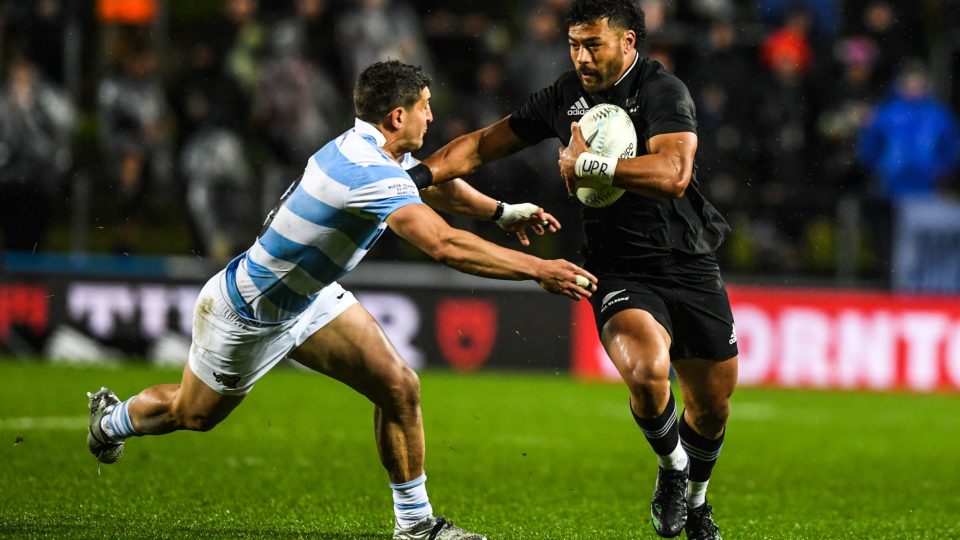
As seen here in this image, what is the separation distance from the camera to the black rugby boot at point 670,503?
665 cm

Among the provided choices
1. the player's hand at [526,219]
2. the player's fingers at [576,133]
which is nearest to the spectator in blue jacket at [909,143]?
the player's hand at [526,219]

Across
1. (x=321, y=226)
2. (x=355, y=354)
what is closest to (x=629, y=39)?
(x=321, y=226)

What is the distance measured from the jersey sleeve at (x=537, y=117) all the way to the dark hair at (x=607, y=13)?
0.46 metres

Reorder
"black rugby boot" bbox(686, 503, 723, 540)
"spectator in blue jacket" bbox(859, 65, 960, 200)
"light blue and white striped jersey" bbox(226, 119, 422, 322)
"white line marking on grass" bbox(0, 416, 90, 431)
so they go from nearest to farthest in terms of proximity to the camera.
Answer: "light blue and white striped jersey" bbox(226, 119, 422, 322), "black rugby boot" bbox(686, 503, 723, 540), "white line marking on grass" bbox(0, 416, 90, 431), "spectator in blue jacket" bbox(859, 65, 960, 200)

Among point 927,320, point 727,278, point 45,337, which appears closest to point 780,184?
point 727,278

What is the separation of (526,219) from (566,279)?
1267 mm

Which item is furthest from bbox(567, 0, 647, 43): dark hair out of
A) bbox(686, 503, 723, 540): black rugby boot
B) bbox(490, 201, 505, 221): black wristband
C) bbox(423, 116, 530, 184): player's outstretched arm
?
bbox(686, 503, 723, 540): black rugby boot

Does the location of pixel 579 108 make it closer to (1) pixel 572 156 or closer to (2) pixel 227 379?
(1) pixel 572 156

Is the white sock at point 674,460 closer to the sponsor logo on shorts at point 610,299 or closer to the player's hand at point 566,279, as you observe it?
the sponsor logo on shorts at point 610,299

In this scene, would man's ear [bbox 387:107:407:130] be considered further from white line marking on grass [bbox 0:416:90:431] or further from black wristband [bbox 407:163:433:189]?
white line marking on grass [bbox 0:416:90:431]

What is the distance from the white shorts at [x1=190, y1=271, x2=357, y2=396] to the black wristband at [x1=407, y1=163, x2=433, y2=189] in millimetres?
694

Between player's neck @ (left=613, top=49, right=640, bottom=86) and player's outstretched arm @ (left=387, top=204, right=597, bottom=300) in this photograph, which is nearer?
player's outstretched arm @ (left=387, top=204, right=597, bottom=300)

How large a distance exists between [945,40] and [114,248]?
965cm

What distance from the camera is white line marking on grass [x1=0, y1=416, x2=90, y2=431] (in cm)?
1050
